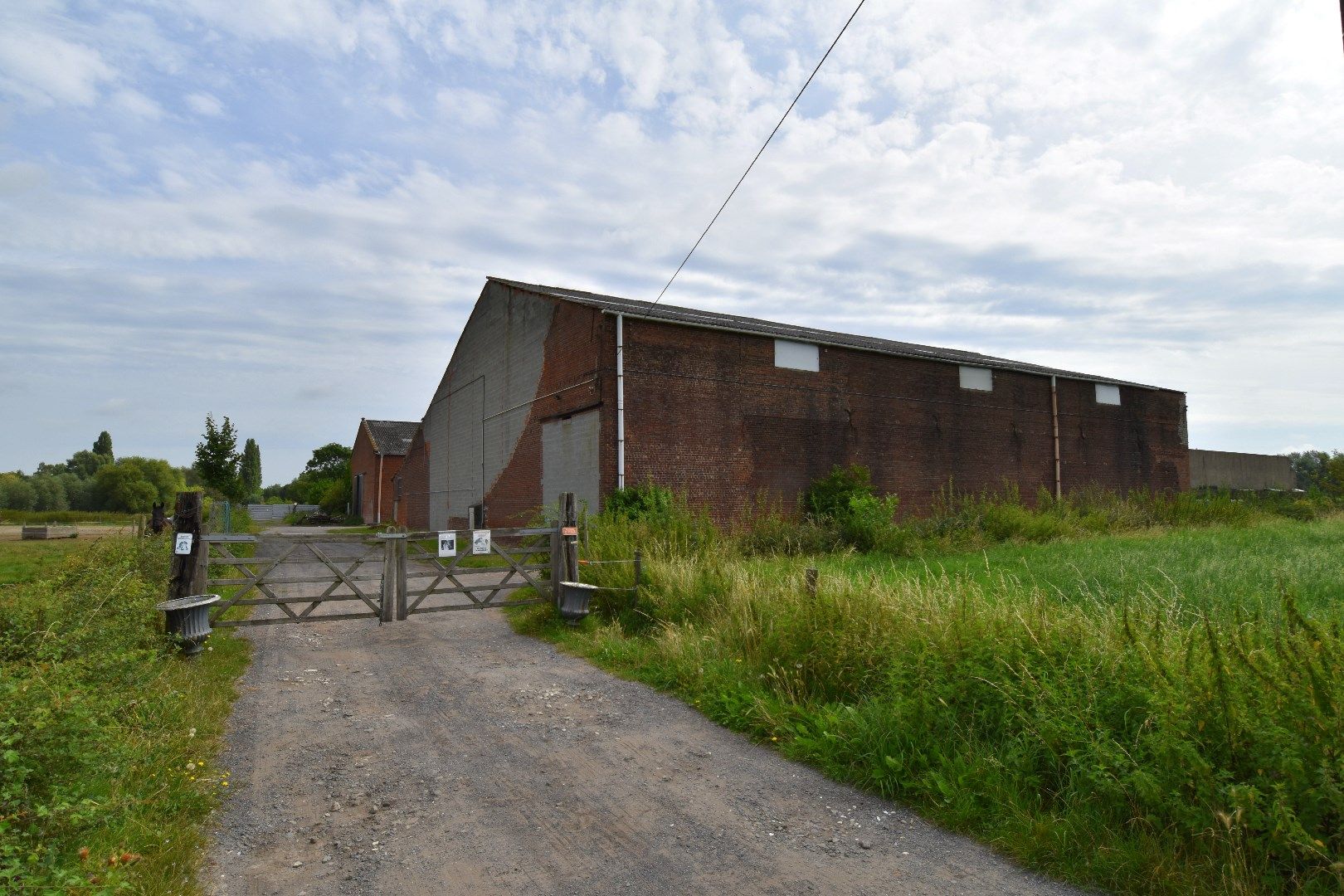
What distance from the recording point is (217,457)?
4438 cm

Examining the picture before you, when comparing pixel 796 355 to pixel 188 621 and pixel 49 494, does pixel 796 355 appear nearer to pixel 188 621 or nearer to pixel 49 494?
pixel 188 621

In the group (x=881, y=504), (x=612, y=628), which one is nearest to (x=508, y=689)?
(x=612, y=628)

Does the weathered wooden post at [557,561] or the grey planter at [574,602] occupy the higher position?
the weathered wooden post at [557,561]

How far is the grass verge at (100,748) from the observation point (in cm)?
334

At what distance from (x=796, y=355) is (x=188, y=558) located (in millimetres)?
15153

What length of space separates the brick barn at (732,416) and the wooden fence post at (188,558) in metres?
9.37

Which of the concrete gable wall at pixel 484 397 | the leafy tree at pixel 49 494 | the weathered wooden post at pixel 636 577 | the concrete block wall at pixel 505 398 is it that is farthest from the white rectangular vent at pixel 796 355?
the leafy tree at pixel 49 494

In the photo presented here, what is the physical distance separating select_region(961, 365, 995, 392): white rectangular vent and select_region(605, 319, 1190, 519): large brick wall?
0.75ft

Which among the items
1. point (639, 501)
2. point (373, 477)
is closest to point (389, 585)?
point (639, 501)

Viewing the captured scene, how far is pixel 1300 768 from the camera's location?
3.47m

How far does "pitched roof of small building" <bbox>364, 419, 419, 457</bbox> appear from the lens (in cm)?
4481

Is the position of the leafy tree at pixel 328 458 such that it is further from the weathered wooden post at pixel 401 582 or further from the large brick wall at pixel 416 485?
the weathered wooden post at pixel 401 582

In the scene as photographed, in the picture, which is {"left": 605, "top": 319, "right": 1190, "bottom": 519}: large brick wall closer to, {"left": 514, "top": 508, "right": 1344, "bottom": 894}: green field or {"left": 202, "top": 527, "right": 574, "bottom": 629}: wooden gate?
{"left": 202, "top": 527, "right": 574, "bottom": 629}: wooden gate

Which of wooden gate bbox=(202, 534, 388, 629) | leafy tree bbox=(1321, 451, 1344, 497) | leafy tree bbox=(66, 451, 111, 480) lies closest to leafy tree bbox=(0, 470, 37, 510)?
leafy tree bbox=(66, 451, 111, 480)
